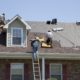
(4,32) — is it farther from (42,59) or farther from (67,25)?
(67,25)

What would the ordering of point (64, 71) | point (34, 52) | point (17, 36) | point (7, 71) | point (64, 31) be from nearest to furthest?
point (34, 52) → point (7, 71) → point (64, 71) → point (17, 36) → point (64, 31)

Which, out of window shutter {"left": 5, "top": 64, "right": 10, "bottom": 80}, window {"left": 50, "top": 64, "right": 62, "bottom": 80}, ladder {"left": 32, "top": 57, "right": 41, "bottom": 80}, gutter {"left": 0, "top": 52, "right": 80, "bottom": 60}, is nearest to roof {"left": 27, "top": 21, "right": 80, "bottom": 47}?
window {"left": 50, "top": 64, "right": 62, "bottom": 80}

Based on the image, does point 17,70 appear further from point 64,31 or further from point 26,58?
point 64,31

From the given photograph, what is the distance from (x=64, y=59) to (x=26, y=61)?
2.57m

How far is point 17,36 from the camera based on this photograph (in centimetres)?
2764

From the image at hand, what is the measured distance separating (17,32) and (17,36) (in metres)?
0.29

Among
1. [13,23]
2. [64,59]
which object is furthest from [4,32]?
[64,59]

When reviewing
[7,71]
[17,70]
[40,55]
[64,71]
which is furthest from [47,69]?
[7,71]

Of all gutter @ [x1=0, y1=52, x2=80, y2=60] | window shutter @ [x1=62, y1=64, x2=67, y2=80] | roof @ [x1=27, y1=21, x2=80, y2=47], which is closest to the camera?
gutter @ [x1=0, y1=52, x2=80, y2=60]

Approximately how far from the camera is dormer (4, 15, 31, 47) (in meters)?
27.4

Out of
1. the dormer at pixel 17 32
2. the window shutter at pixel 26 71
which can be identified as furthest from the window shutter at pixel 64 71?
the dormer at pixel 17 32

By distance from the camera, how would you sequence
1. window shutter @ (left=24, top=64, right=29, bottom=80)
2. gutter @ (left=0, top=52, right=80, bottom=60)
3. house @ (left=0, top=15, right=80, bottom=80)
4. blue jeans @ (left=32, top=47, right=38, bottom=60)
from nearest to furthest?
blue jeans @ (left=32, top=47, right=38, bottom=60), gutter @ (left=0, top=52, right=80, bottom=60), house @ (left=0, top=15, right=80, bottom=80), window shutter @ (left=24, top=64, right=29, bottom=80)

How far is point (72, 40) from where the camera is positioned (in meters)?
43.1

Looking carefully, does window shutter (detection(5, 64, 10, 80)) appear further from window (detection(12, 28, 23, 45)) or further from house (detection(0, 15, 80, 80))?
window (detection(12, 28, 23, 45))
